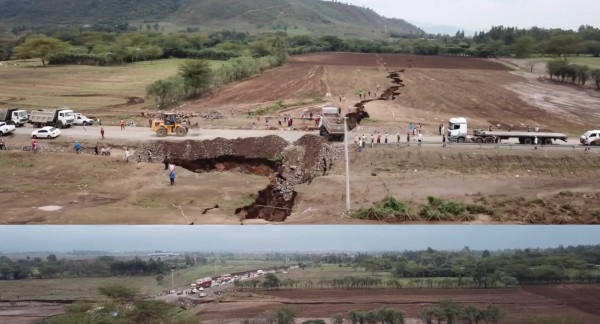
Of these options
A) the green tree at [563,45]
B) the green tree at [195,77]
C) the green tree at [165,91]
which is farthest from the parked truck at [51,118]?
the green tree at [563,45]

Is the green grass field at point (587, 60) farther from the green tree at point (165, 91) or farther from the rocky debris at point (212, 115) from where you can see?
the green tree at point (165, 91)

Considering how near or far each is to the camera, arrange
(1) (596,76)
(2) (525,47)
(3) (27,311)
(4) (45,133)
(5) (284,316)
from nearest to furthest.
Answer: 1. (5) (284,316)
2. (3) (27,311)
3. (4) (45,133)
4. (1) (596,76)
5. (2) (525,47)

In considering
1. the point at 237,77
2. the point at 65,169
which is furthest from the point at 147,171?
the point at 237,77

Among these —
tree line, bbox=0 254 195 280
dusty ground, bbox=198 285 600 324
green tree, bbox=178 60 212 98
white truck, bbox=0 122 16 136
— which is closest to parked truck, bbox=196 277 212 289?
dusty ground, bbox=198 285 600 324

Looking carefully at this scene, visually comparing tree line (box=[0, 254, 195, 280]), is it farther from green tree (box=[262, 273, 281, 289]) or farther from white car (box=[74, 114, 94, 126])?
white car (box=[74, 114, 94, 126])

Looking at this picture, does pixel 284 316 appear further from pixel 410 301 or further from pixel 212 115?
pixel 212 115

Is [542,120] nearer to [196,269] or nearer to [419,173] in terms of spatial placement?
[419,173]

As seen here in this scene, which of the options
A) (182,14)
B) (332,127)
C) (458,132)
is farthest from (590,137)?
(182,14)
